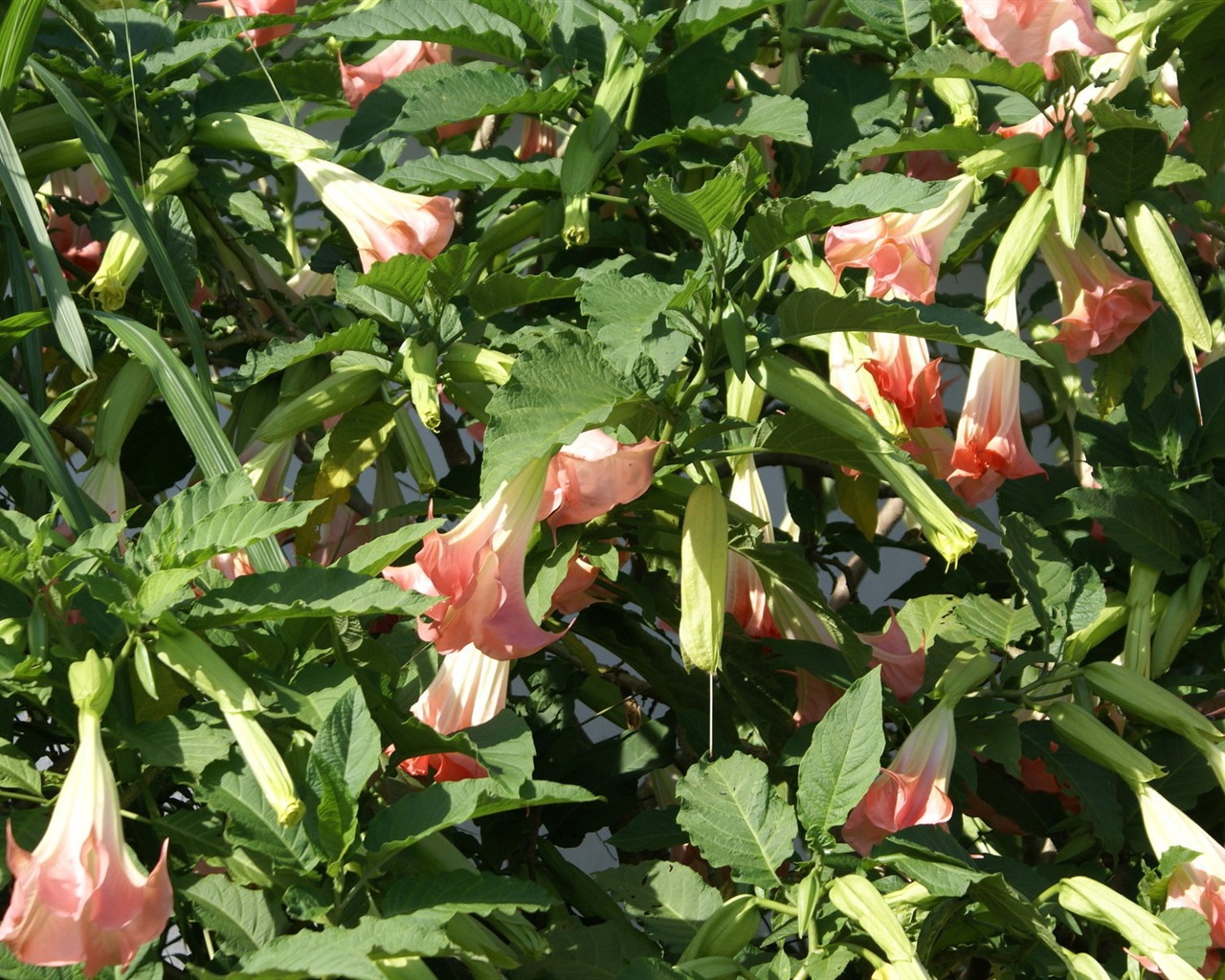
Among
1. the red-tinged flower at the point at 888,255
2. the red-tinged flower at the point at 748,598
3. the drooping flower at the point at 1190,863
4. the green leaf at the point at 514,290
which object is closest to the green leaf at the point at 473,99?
the green leaf at the point at 514,290

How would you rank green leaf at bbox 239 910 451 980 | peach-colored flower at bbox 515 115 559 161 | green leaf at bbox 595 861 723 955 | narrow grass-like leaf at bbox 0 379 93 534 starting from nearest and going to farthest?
green leaf at bbox 239 910 451 980, narrow grass-like leaf at bbox 0 379 93 534, green leaf at bbox 595 861 723 955, peach-colored flower at bbox 515 115 559 161


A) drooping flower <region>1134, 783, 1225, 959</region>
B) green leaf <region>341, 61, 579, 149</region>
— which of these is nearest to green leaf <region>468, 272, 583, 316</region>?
green leaf <region>341, 61, 579, 149</region>

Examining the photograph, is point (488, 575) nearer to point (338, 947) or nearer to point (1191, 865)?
point (338, 947)

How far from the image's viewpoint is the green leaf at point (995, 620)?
1244 millimetres

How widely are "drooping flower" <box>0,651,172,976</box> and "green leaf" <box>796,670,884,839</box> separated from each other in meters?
0.43

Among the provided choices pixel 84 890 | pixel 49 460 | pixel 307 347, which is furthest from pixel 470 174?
pixel 84 890

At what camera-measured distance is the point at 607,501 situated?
38.9 inches

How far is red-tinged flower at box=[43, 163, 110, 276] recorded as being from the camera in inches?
57.2

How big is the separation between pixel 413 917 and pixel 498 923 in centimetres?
20

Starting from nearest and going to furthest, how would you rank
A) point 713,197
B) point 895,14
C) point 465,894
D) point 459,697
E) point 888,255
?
1. point 465,894
2. point 713,197
3. point 459,697
4. point 888,255
5. point 895,14

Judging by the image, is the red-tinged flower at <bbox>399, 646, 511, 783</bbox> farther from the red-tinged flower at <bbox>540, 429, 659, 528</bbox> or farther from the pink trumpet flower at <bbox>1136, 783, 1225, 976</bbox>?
the pink trumpet flower at <bbox>1136, 783, 1225, 976</bbox>

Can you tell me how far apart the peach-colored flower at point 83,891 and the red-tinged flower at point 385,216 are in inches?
21.1

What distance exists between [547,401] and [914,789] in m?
0.44

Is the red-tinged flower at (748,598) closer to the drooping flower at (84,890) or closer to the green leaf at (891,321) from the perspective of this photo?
the green leaf at (891,321)
